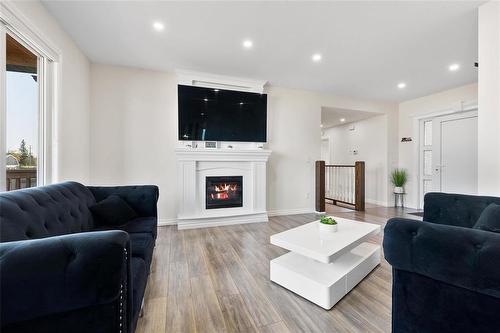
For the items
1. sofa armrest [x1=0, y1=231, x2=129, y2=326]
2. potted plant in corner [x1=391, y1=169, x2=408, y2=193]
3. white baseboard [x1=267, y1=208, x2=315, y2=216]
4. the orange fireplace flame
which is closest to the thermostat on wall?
the orange fireplace flame

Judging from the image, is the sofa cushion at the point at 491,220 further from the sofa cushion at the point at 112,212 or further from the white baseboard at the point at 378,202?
the white baseboard at the point at 378,202

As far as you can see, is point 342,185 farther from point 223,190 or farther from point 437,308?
point 437,308

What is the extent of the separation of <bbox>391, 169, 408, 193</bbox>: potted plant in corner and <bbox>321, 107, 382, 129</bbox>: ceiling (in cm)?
155

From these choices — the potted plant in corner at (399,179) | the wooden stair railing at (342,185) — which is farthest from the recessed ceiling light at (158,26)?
the potted plant in corner at (399,179)

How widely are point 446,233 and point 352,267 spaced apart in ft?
3.58

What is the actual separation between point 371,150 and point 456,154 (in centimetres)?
173

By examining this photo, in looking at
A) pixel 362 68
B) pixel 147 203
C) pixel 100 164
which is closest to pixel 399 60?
pixel 362 68

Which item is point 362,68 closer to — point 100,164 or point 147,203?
point 147,203

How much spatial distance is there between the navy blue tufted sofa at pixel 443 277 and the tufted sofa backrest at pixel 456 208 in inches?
47.6

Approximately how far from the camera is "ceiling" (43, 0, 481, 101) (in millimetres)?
2277

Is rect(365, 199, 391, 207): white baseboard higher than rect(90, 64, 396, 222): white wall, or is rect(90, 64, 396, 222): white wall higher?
rect(90, 64, 396, 222): white wall

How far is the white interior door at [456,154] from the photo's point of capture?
4457 mm

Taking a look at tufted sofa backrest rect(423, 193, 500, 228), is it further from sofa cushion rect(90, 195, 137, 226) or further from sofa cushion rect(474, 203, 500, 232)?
sofa cushion rect(90, 195, 137, 226)

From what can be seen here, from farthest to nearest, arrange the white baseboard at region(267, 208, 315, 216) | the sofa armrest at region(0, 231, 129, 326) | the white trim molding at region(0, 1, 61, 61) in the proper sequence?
the white baseboard at region(267, 208, 315, 216) < the white trim molding at region(0, 1, 61, 61) < the sofa armrest at region(0, 231, 129, 326)
